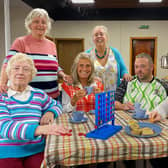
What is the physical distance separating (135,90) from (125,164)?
34.0 inches

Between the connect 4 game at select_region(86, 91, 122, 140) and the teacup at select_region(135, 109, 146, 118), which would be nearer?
the connect 4 game at select_region(86, 91, 122, 140)

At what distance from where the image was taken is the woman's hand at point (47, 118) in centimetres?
160

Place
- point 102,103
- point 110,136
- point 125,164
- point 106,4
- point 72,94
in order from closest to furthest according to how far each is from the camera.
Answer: point 110,136, point 102,103, point 72,94, point 125,164, point 106,4

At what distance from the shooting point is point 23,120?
1.58 meters

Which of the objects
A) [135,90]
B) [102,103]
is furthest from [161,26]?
[102,103]

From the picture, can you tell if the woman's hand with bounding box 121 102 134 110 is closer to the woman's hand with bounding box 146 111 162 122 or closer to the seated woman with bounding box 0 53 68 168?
the woman's hand with bounding box 146 111 162 122

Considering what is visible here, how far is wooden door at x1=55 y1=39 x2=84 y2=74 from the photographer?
321 inches

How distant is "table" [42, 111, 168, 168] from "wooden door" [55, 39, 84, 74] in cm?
702

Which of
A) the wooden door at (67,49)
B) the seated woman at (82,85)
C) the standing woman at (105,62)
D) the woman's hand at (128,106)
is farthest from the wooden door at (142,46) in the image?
the woman's hand at (128,106)

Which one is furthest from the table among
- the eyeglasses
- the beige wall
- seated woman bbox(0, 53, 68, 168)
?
the beige wall

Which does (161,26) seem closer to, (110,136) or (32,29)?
(32,29)

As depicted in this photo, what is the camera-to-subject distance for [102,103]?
4.78ft

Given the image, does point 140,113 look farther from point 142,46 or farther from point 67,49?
point 67,49

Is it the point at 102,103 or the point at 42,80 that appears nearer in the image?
the point at 102,103
